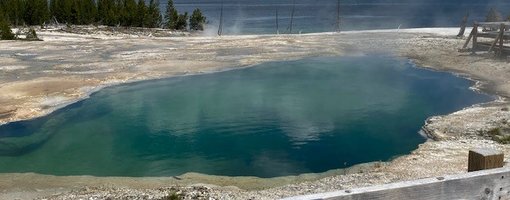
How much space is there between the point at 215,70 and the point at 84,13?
3603 cm

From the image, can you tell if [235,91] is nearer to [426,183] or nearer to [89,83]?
[89,83]

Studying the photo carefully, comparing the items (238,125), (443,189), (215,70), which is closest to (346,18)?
(215,70)

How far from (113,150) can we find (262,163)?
494 centimetres

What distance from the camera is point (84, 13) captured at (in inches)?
2452

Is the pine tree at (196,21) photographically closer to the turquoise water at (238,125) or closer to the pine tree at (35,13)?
the pine tree at (35,13)

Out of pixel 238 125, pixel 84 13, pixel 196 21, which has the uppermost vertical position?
pixel 84 13

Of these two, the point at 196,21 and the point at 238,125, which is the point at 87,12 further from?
the point at 238,125

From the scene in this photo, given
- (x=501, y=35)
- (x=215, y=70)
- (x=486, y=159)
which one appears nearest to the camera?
(x=486, y=159)

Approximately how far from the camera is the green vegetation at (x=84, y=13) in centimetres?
6022

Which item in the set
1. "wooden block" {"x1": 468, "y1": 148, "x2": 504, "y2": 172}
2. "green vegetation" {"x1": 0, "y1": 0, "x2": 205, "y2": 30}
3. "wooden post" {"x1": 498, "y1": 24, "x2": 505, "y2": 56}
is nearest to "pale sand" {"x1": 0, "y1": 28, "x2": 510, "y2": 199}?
"wooden post" {"x1": 498, "y1": 24, "x2": 505, "y2": 56}

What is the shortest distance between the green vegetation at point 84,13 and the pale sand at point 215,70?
9.90 meters

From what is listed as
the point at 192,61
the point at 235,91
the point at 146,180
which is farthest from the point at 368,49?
the point at 146,180

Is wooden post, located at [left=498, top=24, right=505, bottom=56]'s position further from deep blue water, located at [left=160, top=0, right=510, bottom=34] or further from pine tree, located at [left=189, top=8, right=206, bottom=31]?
pine tree, located at [left=189, top=8, right=206, bottom=31]

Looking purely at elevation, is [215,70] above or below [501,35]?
below
